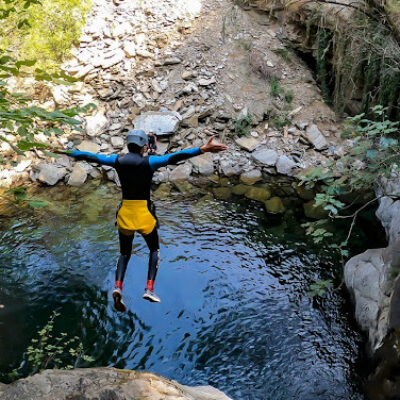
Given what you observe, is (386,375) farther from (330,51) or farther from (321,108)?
(330,51)

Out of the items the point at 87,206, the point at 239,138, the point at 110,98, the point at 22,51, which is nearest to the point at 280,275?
the point at 87,206

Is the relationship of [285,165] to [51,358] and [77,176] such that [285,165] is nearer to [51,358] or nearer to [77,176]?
[77,176]

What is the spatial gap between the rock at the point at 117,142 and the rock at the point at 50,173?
1.58 m

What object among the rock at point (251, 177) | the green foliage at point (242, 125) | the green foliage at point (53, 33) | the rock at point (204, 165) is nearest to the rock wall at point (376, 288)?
the rock at point (251, 177)

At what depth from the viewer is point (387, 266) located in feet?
17.5

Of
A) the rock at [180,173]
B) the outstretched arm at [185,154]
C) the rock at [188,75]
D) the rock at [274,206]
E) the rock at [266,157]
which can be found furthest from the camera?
the rock at [188,75]

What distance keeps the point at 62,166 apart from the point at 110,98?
9.73 feet

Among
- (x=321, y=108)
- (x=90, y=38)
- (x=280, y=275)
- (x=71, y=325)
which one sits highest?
(x=90, y=38)

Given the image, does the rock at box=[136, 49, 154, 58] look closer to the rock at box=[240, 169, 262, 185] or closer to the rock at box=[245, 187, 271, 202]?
the rock at box=[240, 169, 262, 185]

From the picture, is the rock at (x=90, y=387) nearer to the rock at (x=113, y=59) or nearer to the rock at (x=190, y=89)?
the rock at (x=190, y=89)

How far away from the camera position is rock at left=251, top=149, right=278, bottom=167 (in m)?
10.9

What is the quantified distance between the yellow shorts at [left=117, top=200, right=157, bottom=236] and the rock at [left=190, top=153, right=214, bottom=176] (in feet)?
20.4

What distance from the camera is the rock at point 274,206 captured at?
358 inches

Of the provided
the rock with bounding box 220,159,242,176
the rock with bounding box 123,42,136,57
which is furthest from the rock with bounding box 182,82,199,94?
the rock with bounding box 220,159,242,176
